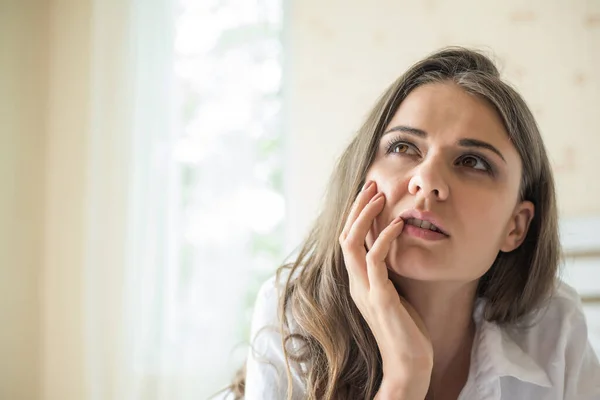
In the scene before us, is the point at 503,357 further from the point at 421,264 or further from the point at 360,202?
the point at 360,202

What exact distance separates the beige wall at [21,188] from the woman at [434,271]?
99 cm

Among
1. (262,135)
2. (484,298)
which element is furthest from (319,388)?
(262,135)

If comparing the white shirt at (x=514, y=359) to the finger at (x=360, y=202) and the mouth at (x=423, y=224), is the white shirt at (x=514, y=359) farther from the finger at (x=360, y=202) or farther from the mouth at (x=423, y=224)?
the mouth at (x=423, y=224)

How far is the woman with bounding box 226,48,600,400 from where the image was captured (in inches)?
42.4

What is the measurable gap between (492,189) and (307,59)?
4.34 ft

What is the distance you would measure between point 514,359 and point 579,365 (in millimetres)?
180

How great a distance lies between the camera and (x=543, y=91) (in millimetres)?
2035

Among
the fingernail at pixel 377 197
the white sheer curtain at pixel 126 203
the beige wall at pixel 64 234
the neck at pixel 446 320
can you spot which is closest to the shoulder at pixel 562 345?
the neck at pixel 446 320

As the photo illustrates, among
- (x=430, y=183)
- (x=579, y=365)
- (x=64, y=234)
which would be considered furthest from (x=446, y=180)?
(x=64, y=234)

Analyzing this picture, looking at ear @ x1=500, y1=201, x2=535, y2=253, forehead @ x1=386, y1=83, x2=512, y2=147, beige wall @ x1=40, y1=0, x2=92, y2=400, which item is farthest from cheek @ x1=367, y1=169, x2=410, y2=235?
beige wall @ x1=40, y1=0, x2=92, y2=400

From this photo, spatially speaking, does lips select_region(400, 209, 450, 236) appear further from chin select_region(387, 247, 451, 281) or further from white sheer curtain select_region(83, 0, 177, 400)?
white sheer curtain select_region(83, 0, 177, 400)

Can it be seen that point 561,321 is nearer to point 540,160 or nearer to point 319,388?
point 540,160

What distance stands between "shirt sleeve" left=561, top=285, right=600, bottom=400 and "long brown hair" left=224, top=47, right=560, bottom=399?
0.17 meters

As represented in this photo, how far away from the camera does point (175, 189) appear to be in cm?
197
